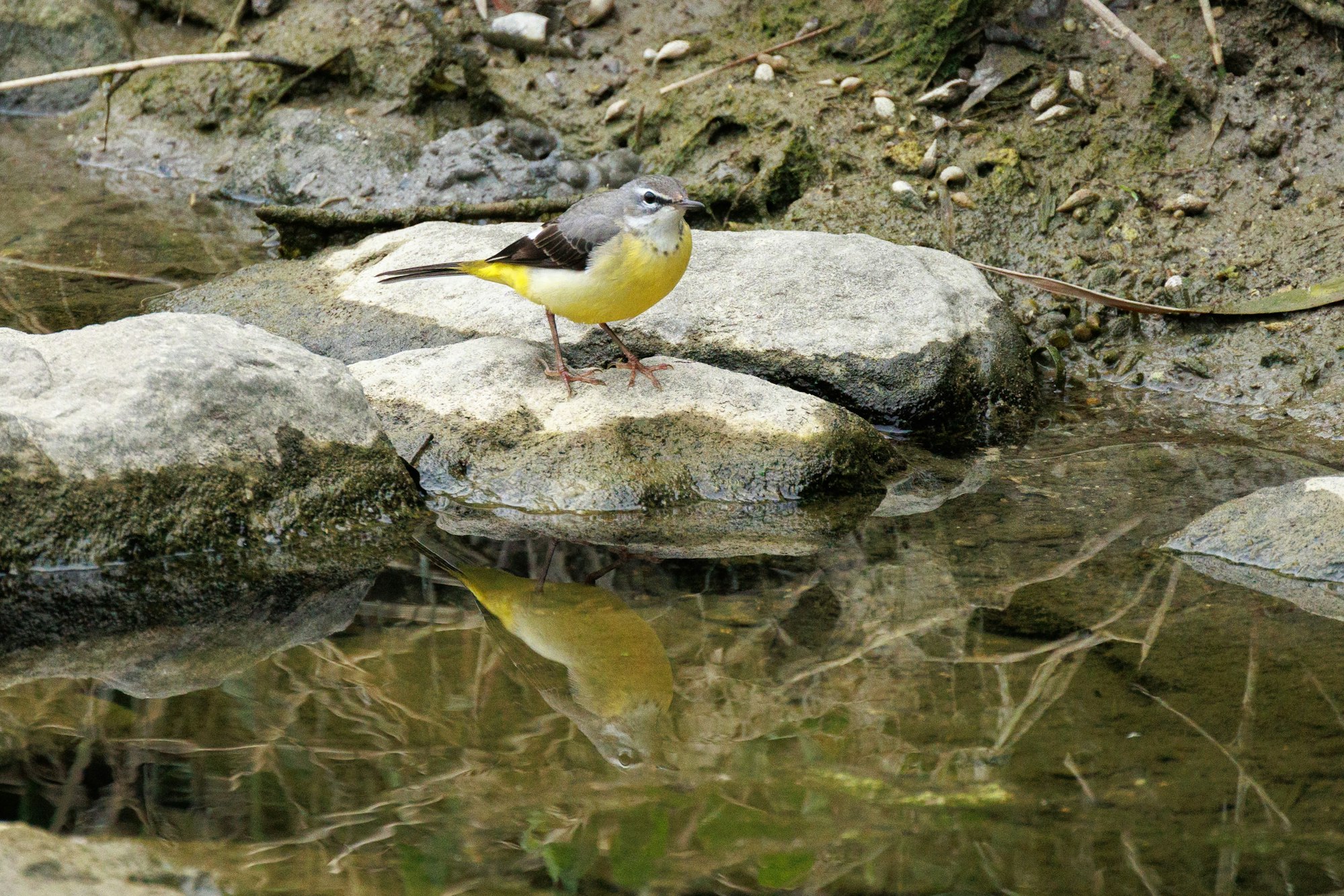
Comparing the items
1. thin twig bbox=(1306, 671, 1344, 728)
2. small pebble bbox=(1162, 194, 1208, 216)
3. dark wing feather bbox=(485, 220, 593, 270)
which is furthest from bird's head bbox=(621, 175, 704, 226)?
small pebble bbox=(1162, 194, 1208, 216)

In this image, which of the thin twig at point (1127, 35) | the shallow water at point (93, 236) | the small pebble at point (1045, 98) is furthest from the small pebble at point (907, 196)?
the shallow water at point (93, 236)

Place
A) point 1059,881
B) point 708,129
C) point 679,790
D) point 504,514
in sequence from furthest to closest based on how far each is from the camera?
point 708,129, point 504,514, point 679,790, point 1059,881

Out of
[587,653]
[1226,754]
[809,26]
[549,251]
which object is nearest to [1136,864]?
[1226,754]

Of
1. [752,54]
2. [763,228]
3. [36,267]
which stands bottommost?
[36,267]

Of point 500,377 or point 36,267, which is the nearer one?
point 500,377

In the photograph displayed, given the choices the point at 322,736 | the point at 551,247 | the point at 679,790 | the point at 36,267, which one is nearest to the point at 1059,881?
the point at 679,790

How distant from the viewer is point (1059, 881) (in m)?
3.26

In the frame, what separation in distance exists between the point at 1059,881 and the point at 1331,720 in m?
1.23

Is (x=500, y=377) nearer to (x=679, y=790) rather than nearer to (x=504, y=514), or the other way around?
(x=504, y=514)

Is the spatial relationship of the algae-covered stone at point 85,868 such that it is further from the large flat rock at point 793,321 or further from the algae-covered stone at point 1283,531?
the algae-covered stone at point 1283,531

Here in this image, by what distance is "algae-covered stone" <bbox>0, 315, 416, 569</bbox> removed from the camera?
5039 millimetres

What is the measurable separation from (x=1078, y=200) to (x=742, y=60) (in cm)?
261

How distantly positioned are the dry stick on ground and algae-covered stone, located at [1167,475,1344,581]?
3.62 metres

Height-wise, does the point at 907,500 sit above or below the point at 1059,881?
below
